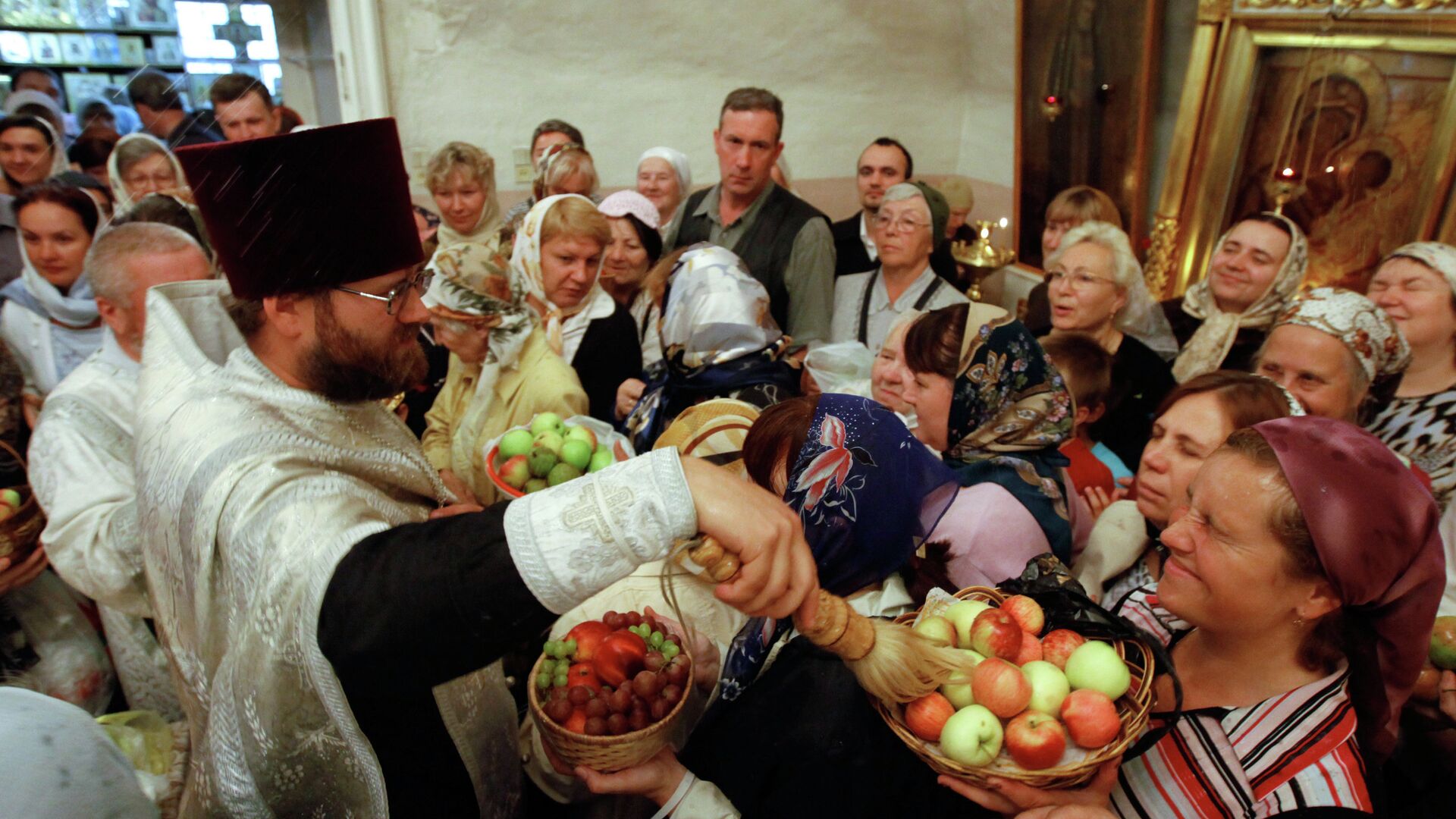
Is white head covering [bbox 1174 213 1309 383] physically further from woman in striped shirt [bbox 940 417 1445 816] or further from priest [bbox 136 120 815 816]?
priest [bbox 136 120 815 816]

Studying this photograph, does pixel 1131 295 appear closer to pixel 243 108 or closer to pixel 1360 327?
pixel 1360 327

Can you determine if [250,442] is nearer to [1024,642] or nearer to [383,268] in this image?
[383,268]

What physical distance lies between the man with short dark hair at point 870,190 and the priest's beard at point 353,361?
143 inches

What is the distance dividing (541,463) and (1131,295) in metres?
2.80

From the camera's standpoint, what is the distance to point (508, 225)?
15.3 feet

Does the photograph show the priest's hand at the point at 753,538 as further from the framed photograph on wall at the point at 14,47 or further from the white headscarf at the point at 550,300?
the white headscarf at the point at 550,300

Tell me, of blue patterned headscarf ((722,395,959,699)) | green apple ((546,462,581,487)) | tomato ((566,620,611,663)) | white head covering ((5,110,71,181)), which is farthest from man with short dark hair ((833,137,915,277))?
white head covering ((5,110,71,181))

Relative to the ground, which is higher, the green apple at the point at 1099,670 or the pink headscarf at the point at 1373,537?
the pink headscarf at the point at 1373,537

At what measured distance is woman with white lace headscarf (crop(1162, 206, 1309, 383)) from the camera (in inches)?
143

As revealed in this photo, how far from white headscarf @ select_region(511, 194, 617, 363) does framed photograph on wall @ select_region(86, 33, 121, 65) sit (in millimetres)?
1889

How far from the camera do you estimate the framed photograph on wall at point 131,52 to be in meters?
1.50

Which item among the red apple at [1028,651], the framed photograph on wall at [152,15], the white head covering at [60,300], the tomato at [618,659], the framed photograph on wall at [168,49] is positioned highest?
the framed photograph on wall at [152,15]

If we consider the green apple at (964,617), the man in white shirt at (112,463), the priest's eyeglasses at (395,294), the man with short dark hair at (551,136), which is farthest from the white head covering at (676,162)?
the green apple at (964,617)

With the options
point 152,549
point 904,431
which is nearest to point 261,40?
point 152,549
